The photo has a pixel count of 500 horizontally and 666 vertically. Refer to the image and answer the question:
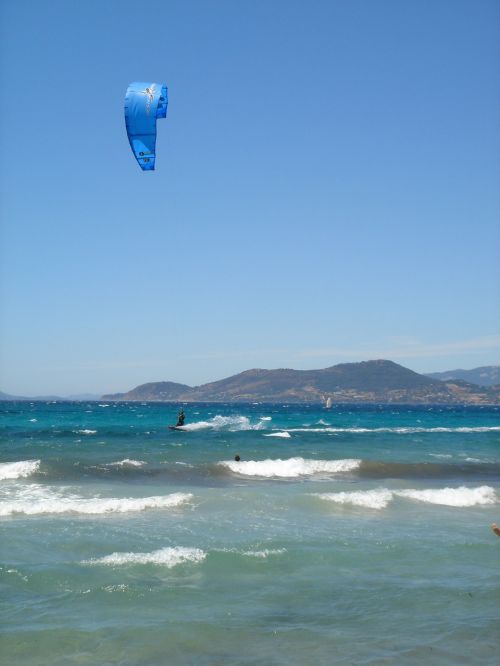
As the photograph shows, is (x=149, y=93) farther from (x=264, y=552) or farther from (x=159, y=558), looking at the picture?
(x=264, y=552)

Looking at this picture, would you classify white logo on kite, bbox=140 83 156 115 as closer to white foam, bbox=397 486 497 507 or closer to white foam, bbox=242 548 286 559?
white foam, bbox=242 548 286 559

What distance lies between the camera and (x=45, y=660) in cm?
728

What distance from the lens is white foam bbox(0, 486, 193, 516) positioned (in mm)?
15648

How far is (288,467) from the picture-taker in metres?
25.5

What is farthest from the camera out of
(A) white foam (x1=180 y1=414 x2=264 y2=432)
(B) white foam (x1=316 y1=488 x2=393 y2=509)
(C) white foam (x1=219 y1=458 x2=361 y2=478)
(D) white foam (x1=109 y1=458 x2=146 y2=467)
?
(A) white foam (x1=180 y1=414 x2=264 y2=432)

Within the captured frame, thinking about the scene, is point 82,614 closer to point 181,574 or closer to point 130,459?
point 181,574

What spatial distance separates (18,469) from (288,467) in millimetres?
10446

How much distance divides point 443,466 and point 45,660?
70.6ft

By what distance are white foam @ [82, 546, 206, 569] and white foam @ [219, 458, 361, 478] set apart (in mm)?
12493

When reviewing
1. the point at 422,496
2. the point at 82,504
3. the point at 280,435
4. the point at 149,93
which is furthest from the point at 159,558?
the point at 280,435

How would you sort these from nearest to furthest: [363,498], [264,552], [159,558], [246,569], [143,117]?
[246,569], [159,558], [264,552], [143,117], [363,498]

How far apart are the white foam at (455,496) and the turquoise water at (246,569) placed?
62mm

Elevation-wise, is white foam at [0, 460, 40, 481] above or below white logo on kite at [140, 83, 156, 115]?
below

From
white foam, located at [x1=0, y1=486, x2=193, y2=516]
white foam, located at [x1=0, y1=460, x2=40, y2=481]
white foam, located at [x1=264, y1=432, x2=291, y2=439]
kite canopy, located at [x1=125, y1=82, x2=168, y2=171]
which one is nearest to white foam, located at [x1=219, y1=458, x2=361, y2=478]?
white foam, located at [x1=0, y1=486, x2=193, y2=516]
